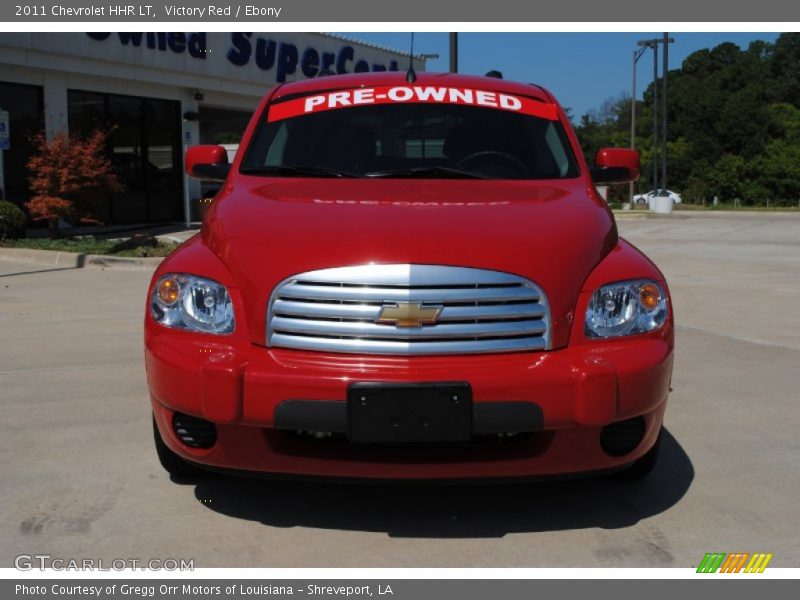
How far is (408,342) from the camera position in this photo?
3.12m

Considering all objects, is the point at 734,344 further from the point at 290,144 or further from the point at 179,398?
the point at 179,398

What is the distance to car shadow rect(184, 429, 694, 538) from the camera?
342 centimetres

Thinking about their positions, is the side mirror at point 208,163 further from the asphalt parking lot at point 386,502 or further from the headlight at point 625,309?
the headlight at point 625,309

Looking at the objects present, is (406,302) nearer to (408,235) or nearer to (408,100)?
(408,235)

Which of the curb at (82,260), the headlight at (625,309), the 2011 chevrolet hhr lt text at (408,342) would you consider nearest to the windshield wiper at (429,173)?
the 2011 chevrolet hhr lt text at (408,342)

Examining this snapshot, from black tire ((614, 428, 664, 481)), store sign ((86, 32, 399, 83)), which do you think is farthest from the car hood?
store sign ((86, 32, 399, 83))

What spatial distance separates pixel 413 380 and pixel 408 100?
85.2 inches

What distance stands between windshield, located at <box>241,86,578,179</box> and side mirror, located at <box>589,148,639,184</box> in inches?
13.6

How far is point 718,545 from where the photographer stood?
10.7 feet

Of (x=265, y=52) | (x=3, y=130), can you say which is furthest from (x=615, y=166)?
(x=265, y=52)

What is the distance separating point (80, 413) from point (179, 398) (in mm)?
2076

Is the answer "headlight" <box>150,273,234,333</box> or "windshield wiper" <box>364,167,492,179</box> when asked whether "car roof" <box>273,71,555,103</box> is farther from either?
"headlight" <box>150,273,234,333</box>

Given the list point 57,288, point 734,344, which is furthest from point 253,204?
point 57,288

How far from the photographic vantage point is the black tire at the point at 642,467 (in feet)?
12.4
